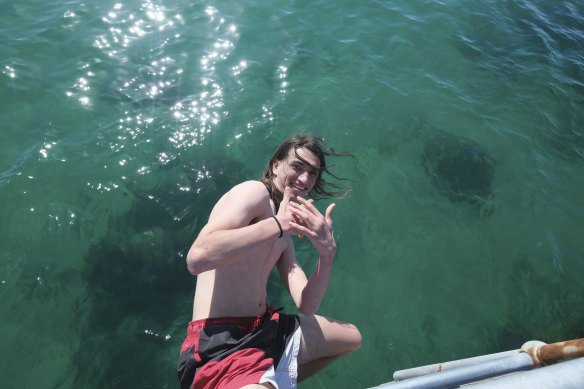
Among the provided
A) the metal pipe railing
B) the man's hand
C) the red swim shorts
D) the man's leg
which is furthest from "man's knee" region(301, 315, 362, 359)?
the metal pipe railing

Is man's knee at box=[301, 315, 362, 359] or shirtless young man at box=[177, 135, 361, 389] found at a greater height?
shirtless young man at box=[177, 135, 361, 389]

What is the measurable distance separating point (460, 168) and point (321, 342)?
510 cm

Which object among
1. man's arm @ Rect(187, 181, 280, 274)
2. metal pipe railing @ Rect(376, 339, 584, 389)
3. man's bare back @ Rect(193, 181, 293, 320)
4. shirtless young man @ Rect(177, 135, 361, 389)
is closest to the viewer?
metal pipe railing @ Rect(376, 339, 584, 389)

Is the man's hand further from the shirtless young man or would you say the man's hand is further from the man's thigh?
the man's thigh

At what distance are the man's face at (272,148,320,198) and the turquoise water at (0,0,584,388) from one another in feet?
7.48

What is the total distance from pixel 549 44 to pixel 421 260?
8.00 m

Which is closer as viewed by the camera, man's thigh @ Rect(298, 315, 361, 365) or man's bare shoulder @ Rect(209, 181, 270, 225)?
man's bare shoulder @ Rect(209, 181, 270, 225)

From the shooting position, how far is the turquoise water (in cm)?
543

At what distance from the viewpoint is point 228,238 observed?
307cm

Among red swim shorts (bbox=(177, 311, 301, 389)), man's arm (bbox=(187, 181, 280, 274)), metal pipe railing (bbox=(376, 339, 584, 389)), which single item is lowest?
red swim shorts (bbox=(177, 311, 301, 389))

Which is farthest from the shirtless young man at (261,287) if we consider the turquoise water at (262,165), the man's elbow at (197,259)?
the turquoise water at (262,165)

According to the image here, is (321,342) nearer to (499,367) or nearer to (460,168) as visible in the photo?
(499,367)

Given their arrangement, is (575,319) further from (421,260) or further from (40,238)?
(40,238)

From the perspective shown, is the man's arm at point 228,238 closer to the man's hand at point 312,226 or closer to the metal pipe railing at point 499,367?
the man's hand at point 312,226
